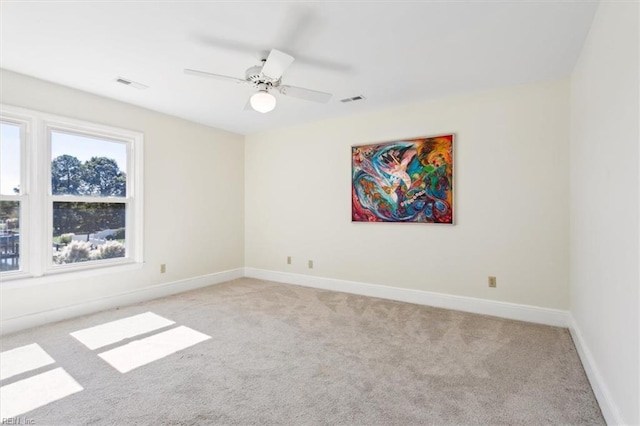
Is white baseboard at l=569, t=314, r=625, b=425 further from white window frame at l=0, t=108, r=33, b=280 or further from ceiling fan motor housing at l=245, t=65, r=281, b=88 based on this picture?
white window frame at l=0, t=108, r=33, b=280

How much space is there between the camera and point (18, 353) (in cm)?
248

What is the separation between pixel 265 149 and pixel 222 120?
2.77ft

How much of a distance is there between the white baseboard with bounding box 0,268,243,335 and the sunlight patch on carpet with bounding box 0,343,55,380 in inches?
21.1

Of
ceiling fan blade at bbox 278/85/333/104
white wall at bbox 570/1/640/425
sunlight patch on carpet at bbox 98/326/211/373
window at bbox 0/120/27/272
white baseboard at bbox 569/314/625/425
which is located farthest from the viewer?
window at bbox 0/120/27/272

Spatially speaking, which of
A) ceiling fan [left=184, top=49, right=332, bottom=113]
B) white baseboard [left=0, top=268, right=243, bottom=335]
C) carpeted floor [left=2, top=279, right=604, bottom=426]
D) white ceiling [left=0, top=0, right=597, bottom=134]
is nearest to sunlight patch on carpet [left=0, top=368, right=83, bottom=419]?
carpeted floor [left=2, top=279, right=604, bottom=426]

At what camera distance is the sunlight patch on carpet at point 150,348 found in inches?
92.3

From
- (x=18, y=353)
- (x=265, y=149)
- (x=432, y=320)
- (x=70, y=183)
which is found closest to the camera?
(x=18, y=353)

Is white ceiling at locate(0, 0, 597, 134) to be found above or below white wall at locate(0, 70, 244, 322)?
above

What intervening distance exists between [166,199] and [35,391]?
8.53 ft

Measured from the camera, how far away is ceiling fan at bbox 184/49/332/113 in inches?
89.2

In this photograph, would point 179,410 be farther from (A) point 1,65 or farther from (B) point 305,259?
(A) point 1,65

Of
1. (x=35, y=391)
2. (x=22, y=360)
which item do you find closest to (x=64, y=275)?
(x=22, y=360)

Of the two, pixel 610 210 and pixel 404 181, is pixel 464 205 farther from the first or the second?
pixel 610 210

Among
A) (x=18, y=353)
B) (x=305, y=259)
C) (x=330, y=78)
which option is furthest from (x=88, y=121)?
(x=305, y=259)
